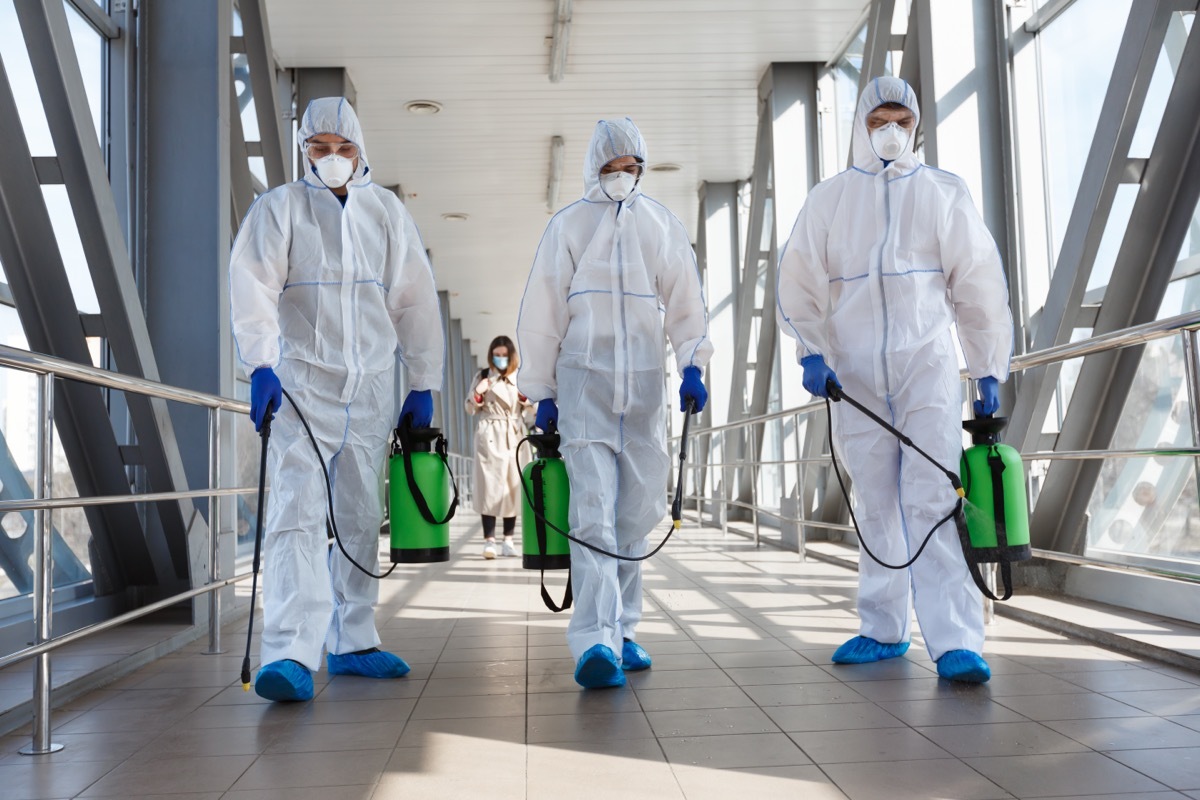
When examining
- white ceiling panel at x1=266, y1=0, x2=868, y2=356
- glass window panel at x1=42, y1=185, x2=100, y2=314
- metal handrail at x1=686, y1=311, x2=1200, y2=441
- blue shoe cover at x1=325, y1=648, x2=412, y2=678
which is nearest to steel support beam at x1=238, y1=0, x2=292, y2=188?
white ceiling panel at x1=266, y1=0, x2=868, y2=356

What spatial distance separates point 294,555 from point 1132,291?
8.79 ft

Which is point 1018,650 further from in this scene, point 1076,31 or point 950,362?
point 1076,31

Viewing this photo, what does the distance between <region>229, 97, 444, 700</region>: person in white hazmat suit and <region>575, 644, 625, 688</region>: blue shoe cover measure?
21.2 inches

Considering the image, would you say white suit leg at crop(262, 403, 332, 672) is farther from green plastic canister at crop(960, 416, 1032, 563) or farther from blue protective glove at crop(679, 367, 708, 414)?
green plastic canister at crop(960, 416, 1032, 563)

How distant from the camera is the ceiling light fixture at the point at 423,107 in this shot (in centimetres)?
771

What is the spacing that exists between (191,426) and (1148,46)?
3.47m

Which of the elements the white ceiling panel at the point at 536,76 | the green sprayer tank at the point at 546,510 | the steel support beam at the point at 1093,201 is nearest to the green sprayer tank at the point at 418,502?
the green sprayer tank at the point at 546,510

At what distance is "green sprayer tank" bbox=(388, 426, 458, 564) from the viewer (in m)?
2.63

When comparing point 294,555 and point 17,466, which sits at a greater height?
point 17,466

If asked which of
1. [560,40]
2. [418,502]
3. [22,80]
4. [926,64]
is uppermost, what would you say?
[560,40]

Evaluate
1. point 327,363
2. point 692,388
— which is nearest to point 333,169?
point 327,363

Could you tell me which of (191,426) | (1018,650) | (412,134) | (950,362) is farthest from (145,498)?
(412,134)

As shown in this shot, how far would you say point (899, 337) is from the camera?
246 cm

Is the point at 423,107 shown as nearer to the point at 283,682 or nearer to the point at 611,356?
the point at 611,356
